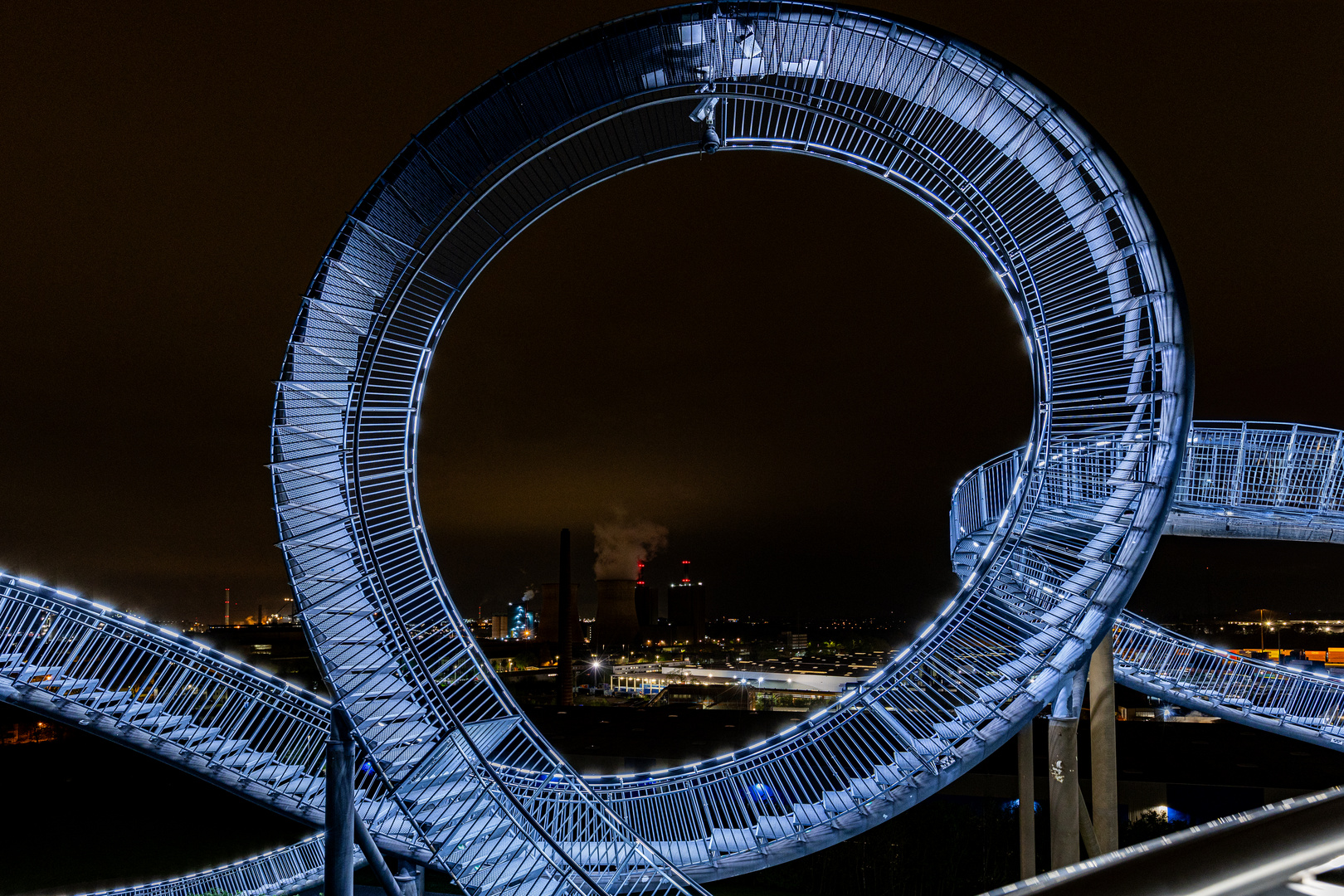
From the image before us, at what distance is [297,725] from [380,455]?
4.66m

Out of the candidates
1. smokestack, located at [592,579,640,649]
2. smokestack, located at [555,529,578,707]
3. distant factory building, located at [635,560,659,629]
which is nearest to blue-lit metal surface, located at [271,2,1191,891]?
smokestack, located at [555,529,578,707]

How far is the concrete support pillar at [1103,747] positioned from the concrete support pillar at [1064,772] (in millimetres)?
2043

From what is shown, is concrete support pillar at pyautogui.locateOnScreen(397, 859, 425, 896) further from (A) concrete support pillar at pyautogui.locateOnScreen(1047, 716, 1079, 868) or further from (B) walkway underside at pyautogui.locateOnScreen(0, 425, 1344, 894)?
(A) concrete support pillar at pyautogui.locateOnScreen(1047, 716, 1079, 868)

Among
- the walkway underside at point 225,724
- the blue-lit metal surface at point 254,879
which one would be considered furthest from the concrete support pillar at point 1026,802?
the blue-lit metal surface at point 254,879

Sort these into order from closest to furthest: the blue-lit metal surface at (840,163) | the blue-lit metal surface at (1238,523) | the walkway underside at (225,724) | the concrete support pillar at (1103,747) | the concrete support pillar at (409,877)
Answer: the blue-lit metal surface at (840,163), the walkway underside at (225,724), the concrete support pillar at (409,877), the blue-lit metal surface at (1238,523), the concrete support pillar at (1103,747)

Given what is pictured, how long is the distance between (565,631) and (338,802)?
41.0m

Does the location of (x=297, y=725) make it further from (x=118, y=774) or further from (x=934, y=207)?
(x=118, y=774)

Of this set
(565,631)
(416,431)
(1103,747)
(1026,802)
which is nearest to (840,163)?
(416,431)

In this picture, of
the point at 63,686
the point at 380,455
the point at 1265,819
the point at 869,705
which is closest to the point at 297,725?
the point at 63,686

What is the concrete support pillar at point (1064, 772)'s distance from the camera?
10203 mm

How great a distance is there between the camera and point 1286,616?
12812cm

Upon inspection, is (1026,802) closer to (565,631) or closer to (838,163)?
(838,163)

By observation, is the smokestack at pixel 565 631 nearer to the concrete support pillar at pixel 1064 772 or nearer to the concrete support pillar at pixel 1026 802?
the concrete support pillar at pixel 1026 802

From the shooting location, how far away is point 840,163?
851 centimetres
